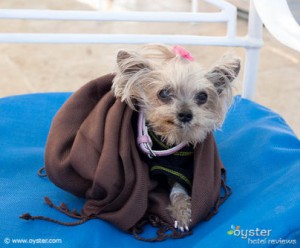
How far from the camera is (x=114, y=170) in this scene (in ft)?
3.43

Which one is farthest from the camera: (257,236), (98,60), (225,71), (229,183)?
(98,60)

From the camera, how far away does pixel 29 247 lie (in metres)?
0.99

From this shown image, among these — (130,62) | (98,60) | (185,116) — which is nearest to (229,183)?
(185,116)

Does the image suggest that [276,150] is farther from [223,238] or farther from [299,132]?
[299,132]

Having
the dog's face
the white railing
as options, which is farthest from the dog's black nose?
the white railing

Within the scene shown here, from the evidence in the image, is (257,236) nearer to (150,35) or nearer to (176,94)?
(176,94)

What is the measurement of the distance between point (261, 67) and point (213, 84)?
174 centimetres

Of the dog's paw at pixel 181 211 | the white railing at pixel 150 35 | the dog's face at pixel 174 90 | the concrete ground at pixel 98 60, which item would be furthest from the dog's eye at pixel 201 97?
the concrete ground at pixel 98 60

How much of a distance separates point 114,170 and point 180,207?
0.17m

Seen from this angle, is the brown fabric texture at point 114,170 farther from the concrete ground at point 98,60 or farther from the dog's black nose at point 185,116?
the concrete ground at point 98,60

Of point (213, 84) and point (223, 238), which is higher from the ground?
point (213, 84)

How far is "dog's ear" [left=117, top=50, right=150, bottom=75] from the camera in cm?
105

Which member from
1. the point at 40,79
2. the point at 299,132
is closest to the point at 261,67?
the point at 299,132

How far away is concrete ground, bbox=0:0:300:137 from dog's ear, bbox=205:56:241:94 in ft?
3.47
